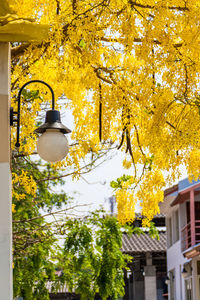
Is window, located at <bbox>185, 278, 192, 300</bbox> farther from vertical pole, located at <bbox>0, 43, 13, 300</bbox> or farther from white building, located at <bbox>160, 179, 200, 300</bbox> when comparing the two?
vertical pole, located at <bbox>0, 43, 13, 300</bbox>

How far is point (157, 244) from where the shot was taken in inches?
1265

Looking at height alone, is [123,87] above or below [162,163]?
above

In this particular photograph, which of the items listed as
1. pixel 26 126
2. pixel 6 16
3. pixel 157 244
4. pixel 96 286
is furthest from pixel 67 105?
pixel 157 244

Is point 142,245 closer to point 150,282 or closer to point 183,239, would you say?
point 150,282

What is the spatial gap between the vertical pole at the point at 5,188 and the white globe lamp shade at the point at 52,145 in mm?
622

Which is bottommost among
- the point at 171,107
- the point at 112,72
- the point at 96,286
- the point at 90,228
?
the point at 96,286

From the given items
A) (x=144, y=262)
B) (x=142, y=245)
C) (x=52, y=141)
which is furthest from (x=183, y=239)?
(x=52, y=141)

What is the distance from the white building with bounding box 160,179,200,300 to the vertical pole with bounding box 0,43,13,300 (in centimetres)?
1584

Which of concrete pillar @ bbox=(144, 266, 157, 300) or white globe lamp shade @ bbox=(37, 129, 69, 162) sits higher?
white globe lamp shade @ bbox=(37, 129, 69, 162)

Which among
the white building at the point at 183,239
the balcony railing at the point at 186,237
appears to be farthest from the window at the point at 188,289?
the balcony railing at the point at 186,237

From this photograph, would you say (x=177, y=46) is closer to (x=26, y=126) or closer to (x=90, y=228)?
(x=26, y=126)

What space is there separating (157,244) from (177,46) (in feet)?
83.4

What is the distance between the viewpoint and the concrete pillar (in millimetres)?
29844

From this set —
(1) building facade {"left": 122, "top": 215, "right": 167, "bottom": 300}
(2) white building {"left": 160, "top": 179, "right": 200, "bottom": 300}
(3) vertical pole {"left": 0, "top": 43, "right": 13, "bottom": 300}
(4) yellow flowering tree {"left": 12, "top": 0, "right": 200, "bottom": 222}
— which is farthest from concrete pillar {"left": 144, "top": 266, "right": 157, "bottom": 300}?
(3) vertical pole {"left": 0, "top": 43, "right": 13, "bottom": 300}
